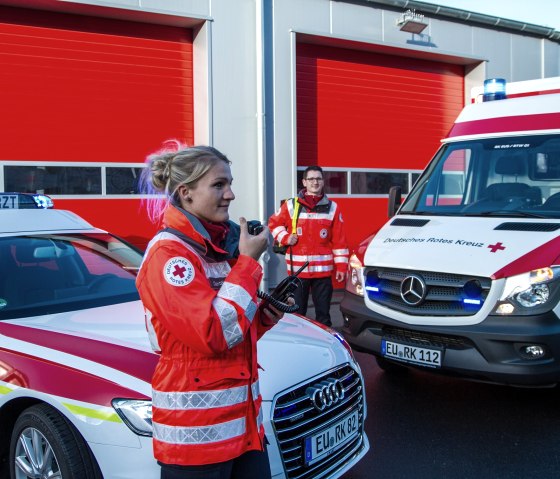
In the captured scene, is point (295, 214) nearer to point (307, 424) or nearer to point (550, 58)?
point (307, 424)

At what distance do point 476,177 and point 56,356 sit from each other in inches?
155

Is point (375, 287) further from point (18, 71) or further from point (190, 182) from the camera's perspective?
point (18, 71)

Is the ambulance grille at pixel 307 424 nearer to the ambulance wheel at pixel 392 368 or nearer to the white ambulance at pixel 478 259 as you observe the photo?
the white ambulance at pixel 478 259

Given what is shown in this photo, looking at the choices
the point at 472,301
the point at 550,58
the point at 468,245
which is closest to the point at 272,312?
the point at 472,301

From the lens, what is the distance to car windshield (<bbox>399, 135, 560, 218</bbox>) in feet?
16.0

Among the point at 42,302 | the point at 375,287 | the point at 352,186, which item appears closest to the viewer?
the point at 42,302

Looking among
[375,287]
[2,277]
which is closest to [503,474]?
[375,287]

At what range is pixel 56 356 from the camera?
9.49 ft

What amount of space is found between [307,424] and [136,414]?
0.80 m

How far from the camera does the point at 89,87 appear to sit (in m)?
8.20

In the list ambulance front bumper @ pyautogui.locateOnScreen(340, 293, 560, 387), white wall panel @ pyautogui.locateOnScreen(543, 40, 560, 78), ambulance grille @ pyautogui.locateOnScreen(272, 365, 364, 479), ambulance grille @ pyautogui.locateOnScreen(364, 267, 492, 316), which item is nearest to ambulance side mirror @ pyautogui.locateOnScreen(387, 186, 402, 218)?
ambulance grille @ pyautogui.locateOnScreen(364, 267, 492, 316)

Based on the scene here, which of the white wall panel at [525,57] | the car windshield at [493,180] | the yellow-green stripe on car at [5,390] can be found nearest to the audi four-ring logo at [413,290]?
the car windshield at [493,180]

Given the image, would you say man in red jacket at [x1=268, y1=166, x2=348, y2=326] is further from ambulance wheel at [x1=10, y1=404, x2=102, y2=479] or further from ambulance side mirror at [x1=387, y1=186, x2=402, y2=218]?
ambulance wheel at [x1=10, y1=404, x2=102, y2=479]

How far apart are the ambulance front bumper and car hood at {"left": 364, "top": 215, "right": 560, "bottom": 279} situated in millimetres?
358
